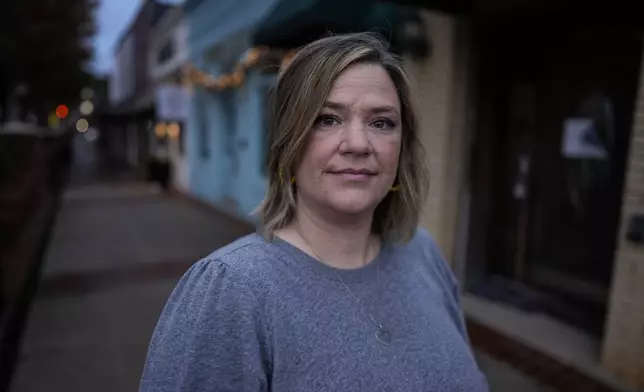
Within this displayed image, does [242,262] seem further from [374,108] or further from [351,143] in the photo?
[374,108]

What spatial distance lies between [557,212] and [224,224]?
639 cm

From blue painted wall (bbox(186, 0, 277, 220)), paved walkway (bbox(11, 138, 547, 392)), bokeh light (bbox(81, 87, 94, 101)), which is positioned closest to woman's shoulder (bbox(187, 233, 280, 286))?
paved walkway (bbox(11, 138, 547, 392))

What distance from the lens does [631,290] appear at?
128 inches

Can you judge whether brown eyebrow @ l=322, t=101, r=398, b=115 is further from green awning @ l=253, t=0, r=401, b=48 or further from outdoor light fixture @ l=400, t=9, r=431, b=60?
outdoor light fixture @ l=400, t=9, r=431, b=60

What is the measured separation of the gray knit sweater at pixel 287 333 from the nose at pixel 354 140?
0.92 feet

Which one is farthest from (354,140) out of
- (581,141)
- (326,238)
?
(581,141)

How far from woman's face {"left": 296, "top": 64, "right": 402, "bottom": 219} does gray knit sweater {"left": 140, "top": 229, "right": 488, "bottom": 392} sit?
17cm

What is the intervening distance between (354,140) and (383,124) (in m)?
0.11

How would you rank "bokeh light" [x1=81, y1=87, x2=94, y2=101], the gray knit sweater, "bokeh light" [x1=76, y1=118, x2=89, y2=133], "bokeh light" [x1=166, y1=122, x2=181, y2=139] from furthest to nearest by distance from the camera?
"bokeh light" [x1=76, y1=118, x2=89, y2=133] < "bokeh light" [x1=81, y1=87, x2=94, y2=101] < "bokeh light" [x1=166, y1=122, x2=181, y2=139] < the gray knit sweater

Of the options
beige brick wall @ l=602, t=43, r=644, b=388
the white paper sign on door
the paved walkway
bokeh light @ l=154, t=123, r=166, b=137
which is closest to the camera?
beige brick wall @ l=602, t=43, r=644, b=388

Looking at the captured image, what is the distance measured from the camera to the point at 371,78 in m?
1.30

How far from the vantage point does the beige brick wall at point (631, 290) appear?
3.20 metres

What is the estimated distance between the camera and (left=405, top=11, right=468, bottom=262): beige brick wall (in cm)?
471

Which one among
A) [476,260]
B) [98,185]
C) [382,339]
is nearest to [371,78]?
[382,339]
